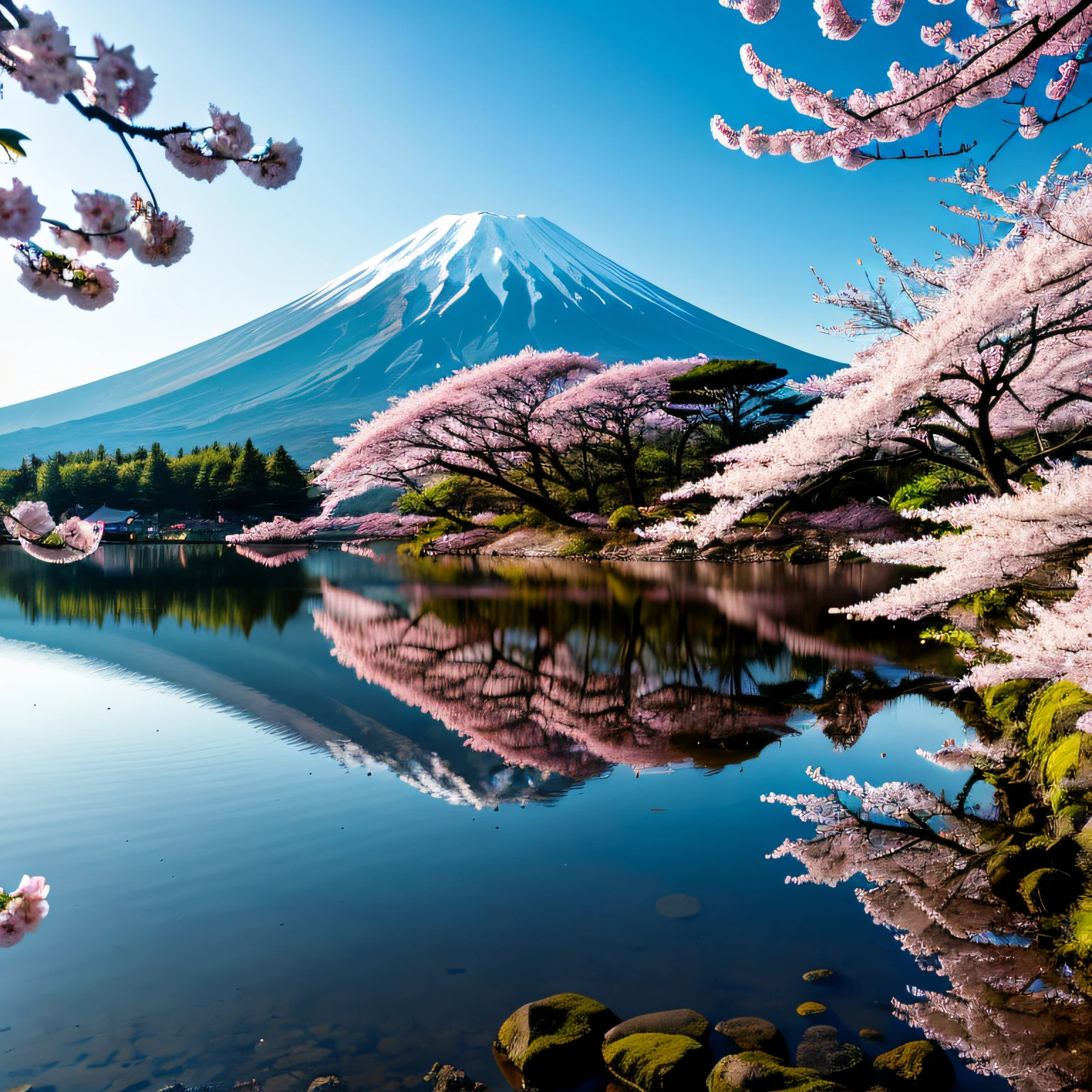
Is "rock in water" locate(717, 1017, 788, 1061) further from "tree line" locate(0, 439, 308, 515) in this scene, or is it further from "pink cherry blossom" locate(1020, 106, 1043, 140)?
"tree line" locate(0, 439, 308, 515)

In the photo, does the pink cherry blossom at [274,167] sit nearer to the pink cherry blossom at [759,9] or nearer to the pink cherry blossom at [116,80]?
the pink cherry blossom at [116,80]

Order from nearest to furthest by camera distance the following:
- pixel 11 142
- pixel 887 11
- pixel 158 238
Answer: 1. pixel 11 142
2. pixel 158 238
3. pixel 887 11

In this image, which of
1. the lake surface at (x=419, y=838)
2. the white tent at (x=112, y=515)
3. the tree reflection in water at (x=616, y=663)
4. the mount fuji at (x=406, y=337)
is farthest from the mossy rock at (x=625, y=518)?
the mount fuji at (x=406, y=337)

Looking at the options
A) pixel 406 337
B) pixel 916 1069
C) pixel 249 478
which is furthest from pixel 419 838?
pixel 406 337

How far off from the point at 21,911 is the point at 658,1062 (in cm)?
180

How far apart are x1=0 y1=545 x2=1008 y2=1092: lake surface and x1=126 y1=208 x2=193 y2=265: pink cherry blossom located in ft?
7.67

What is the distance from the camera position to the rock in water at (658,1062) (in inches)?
86.4

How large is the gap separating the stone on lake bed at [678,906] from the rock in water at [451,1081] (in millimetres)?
1200

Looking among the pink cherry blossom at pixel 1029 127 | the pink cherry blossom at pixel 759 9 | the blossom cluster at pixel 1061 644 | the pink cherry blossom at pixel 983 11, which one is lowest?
the blossom cluster at pixel 1061 644

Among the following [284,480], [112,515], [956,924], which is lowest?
[956,924]

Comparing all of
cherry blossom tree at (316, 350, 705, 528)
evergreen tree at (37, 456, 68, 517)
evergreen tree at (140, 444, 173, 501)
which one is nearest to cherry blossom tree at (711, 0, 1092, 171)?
cherry blossom tree at (316, 350, 705, 528)

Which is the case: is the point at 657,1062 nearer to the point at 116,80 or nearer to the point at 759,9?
the point at 116,80

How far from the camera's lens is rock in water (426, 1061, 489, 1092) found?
219 cm

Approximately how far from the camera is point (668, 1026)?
240 cm
